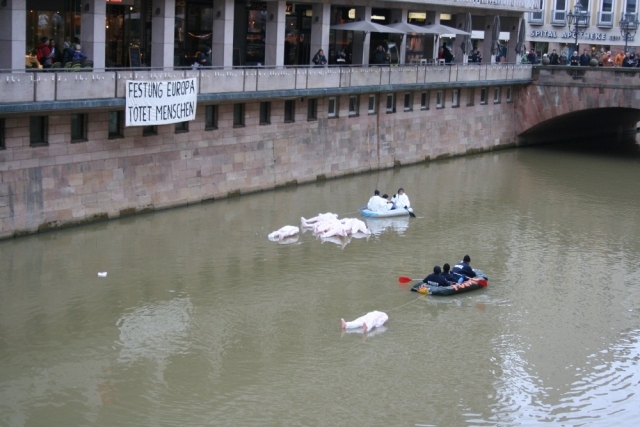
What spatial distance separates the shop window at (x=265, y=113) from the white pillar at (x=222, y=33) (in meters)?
2.37

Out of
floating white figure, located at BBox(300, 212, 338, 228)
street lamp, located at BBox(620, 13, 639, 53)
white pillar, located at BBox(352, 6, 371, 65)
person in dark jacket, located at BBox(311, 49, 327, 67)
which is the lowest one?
floating white figure, located at BBox(300, 212, 338, 228)

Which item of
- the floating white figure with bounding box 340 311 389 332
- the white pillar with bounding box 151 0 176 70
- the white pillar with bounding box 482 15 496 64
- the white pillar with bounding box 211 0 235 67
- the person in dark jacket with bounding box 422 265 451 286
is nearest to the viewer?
the floating white figure with bounding box 340 311 389 332

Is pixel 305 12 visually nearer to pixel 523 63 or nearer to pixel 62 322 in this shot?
pixel 523 63

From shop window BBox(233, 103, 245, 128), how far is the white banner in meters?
3.09

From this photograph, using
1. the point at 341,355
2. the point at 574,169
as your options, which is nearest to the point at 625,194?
the point at 574,169

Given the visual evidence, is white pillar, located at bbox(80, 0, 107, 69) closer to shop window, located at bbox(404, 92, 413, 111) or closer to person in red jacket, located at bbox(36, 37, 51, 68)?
person in red jacket, located at bbox(36, 37, 51, 68)

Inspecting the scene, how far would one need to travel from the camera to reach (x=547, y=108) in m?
55.5

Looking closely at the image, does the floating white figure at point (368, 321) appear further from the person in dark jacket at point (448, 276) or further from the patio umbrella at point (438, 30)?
the patio umbrella at point (438, 30)

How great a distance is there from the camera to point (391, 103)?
151 ft

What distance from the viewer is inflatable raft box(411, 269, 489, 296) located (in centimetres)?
2609

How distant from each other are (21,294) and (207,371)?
249 inches

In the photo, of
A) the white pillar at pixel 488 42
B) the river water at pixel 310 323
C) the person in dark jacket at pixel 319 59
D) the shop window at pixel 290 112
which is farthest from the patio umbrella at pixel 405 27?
the river water at pixel 310 323

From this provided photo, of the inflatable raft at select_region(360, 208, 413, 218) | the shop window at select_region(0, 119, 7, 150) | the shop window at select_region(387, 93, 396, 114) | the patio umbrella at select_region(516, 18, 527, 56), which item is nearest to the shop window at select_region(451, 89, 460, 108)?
the shop window at select_region(387, 93, 396, 114)

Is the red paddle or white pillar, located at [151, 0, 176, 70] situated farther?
white pillar, located at [151, 0, 176, 70]
